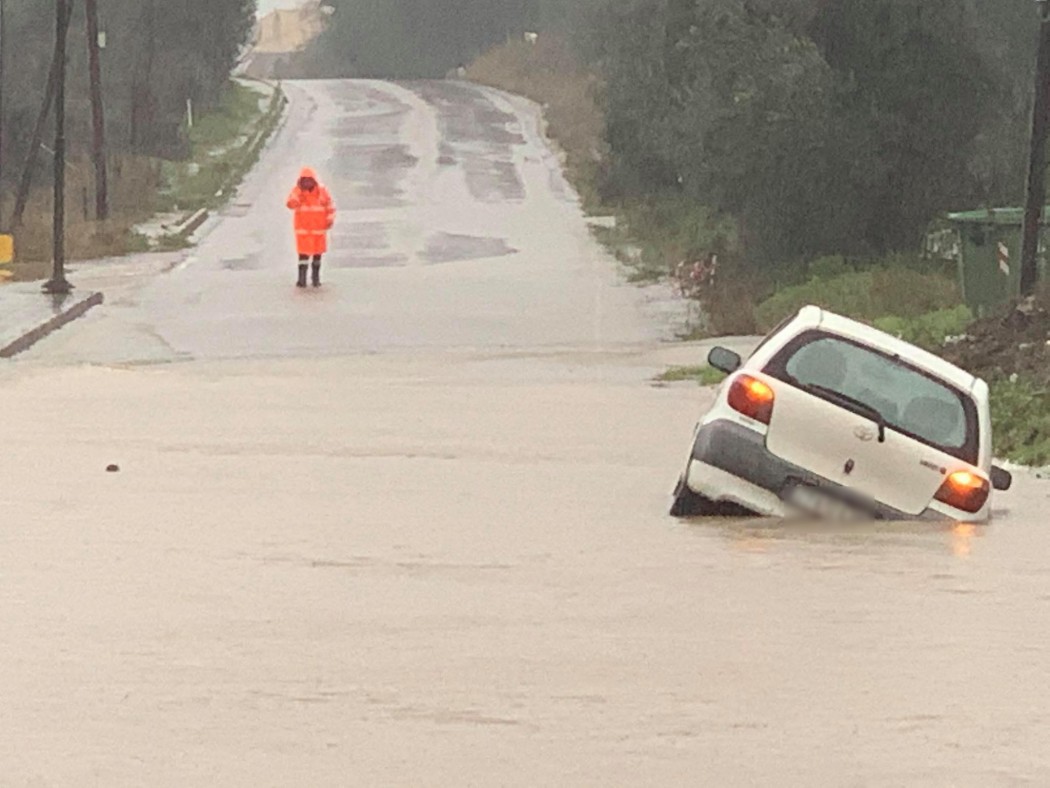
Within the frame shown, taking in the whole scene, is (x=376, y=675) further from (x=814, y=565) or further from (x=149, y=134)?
(x=149, y=134)

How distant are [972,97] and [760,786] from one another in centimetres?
2671

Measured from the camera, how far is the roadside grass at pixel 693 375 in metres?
24.1

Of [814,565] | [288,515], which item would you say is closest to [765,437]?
[814,565]

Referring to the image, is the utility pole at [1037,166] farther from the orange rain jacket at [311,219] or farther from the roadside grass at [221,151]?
the roadside grass at [221,151]

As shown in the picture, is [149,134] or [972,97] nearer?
[972,97]

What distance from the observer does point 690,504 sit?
44.8ft

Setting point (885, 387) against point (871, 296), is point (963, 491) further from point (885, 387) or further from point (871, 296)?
point (871, 296)

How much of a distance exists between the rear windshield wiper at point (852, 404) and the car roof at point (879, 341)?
0.36 metres

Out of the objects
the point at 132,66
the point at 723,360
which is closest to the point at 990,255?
the point at 723,360

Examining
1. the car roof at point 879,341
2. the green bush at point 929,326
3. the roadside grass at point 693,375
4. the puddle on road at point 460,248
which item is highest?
the car roof at point 879,341

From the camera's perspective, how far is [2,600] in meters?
10.6

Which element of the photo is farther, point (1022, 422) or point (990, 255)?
point (990, 255)

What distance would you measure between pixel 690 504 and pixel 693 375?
11.3 metres

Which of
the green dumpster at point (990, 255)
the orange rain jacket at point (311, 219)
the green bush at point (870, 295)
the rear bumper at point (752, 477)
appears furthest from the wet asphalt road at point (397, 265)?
the rear bumper at point (752, 477)
